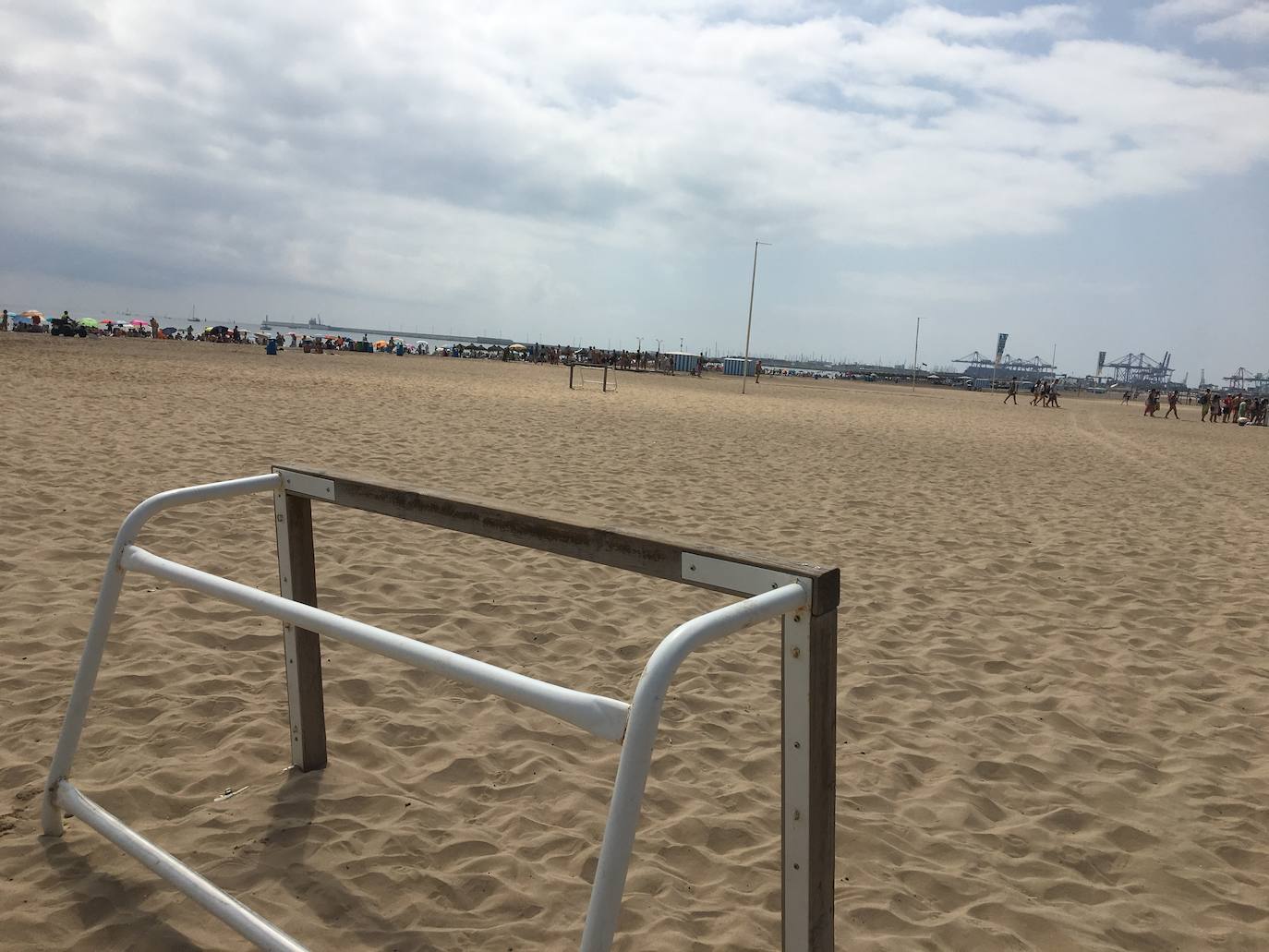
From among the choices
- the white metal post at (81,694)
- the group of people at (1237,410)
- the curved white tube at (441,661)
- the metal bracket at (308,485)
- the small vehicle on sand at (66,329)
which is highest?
the small vehicle on sand at (66,329)

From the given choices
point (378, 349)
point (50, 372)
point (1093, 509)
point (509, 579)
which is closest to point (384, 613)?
point (509, 579)

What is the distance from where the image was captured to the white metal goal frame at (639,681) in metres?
1.37

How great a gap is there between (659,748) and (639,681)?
1734mm

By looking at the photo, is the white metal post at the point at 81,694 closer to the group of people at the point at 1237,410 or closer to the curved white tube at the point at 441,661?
the curved white tube at the point at 441,661

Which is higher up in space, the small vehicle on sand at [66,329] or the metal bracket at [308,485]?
the small vehicle on sand at [66,329]

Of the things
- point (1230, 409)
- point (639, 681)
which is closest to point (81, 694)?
point (639, 681)

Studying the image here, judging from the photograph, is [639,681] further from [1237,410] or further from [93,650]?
[1237,410]

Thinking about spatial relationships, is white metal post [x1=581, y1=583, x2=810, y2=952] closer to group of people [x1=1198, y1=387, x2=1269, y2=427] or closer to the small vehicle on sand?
group of people [x1=1198, y1=387, x2=1269, y2=427]

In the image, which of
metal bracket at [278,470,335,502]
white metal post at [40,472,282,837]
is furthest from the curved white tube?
metal bracket at [278,470,335,502]

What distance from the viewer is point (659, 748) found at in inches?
132

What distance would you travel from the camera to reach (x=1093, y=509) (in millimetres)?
9375

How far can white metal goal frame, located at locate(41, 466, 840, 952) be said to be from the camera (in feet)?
4.50

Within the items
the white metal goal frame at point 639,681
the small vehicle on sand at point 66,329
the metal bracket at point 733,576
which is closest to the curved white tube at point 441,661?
the white metal goal frame at point 639,681

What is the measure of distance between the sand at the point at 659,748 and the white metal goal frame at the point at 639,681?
0.35 m
